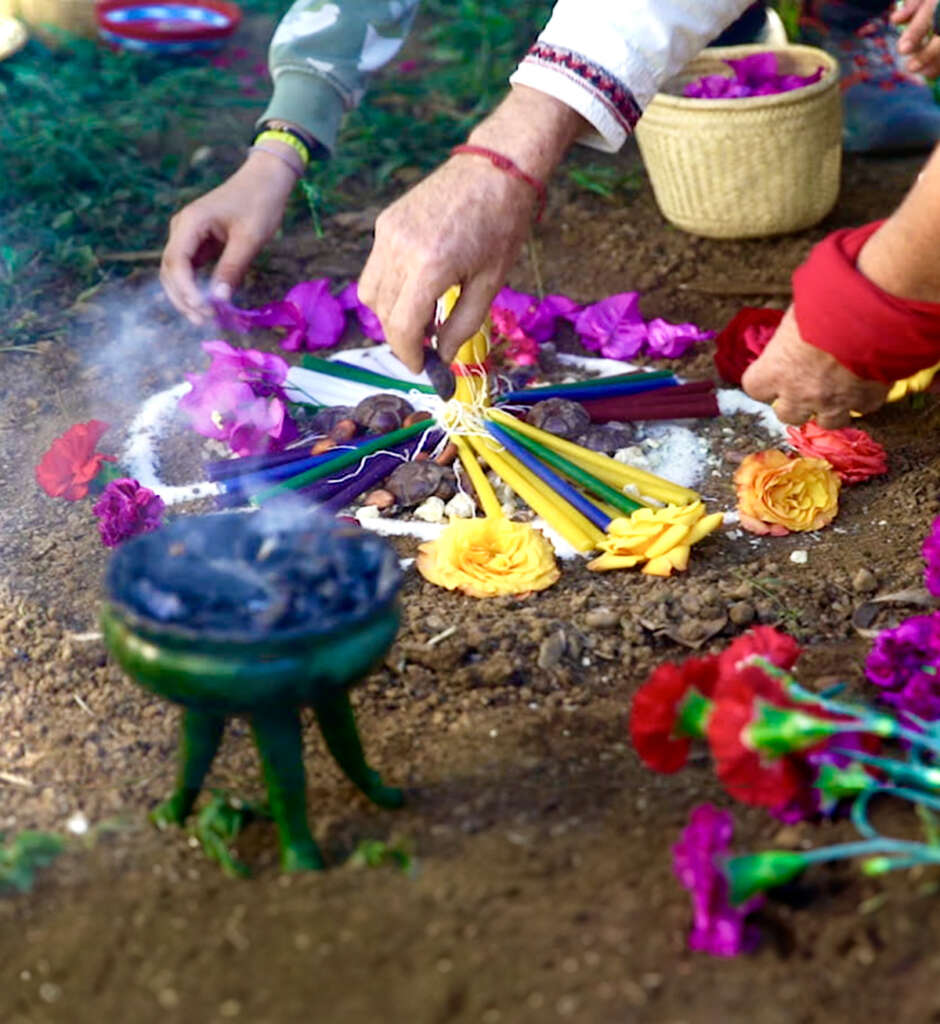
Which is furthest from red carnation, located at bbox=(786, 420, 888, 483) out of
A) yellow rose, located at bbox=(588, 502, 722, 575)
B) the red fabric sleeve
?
the red fabric sleeve

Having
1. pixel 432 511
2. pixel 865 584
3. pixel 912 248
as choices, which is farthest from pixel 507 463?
pixel 912 248

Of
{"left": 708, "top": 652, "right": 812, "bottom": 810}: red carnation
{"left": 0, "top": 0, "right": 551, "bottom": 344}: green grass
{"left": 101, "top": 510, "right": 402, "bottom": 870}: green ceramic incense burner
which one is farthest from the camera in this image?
{"left": 0, "top": 0, "right": 551, "bottom": 344}: green grass

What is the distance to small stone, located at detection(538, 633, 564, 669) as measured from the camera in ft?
8.05

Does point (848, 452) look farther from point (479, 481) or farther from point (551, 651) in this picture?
point (551, 651)

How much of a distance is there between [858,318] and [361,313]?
5.92ft

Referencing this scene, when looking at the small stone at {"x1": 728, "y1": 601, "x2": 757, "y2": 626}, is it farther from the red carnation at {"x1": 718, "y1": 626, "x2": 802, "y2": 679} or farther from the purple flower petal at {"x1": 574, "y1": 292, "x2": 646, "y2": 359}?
the purple flower petal at {"x1": 574, "y1": 292, "x2": 646, "y2": 359}

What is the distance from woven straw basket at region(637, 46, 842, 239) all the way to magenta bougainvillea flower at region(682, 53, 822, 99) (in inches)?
2.5

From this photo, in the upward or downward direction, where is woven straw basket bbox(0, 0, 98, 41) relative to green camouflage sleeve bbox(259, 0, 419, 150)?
downward

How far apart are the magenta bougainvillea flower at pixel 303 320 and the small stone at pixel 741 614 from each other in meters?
1.52

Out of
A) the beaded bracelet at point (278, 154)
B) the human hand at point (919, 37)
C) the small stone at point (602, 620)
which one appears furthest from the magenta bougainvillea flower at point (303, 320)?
the human hand at point (919, 37)

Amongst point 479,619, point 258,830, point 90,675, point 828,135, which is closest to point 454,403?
point 479,619

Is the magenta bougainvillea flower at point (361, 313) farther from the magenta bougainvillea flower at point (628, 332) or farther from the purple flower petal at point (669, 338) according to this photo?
the purple flower petal at point (669, 338)

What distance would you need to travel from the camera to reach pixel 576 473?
9.65 feet

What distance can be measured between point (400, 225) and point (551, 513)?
712mm
